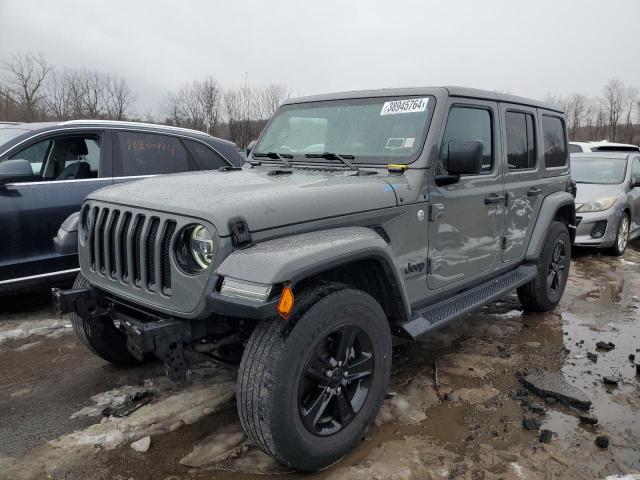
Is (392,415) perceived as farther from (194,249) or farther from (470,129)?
(470,129)

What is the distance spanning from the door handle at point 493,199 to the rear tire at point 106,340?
278 cm

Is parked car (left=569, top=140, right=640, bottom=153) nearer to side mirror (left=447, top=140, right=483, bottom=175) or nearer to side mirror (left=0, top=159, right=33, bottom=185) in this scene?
side mirror (left=447, top=140, right=483, bottom=175)

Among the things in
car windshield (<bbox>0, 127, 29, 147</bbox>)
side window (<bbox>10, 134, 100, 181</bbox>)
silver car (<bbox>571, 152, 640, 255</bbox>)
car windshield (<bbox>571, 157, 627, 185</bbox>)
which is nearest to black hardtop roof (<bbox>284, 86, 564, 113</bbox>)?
side window (<bbox>10, 134, 100, 181</bbox>)

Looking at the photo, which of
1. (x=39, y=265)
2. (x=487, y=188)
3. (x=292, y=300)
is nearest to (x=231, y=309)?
(x=292, y=300)

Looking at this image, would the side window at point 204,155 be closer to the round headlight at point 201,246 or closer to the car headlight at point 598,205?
the round headlight at point 201,246

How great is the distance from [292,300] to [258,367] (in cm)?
37

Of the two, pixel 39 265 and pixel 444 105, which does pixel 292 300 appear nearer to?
pixel 444 105

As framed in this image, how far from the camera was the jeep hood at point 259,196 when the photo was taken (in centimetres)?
241

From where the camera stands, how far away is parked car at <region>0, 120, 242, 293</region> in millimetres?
4441

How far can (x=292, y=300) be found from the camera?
222 cm

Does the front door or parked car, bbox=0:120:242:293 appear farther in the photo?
parked car, bbox=0:120:242:293

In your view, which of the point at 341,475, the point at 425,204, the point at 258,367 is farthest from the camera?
the point at 425,204

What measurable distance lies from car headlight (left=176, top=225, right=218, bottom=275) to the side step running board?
A: 1290 mm

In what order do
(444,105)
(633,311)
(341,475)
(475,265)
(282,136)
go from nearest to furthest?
(341,475), (444,105), (475,265), (282,136), (633,311)
